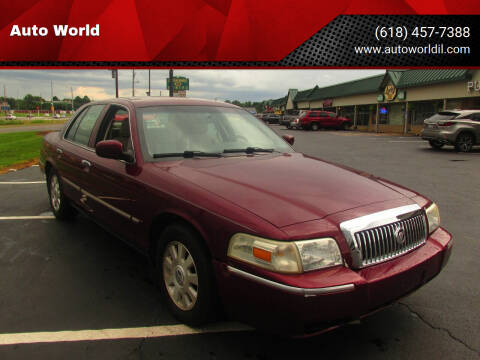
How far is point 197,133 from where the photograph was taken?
357 cm

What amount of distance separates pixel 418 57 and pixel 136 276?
22.9 metres

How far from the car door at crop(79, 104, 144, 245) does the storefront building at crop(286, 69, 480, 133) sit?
85.2 feet

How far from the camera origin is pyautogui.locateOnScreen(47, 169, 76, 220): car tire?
5055mm

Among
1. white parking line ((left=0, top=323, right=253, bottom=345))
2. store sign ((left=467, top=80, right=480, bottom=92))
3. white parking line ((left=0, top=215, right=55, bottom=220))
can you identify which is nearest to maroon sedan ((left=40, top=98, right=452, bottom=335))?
white parking line ((left=0, top=323, right=253, bottom=345))

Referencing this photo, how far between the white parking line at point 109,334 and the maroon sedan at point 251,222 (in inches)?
4.4

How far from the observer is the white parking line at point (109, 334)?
2580 millimetres

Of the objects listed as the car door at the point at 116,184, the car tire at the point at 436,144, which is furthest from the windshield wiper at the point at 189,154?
the car tire at the point at 436,144

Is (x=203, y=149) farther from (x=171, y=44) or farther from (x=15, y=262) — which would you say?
(x=171, y=44)

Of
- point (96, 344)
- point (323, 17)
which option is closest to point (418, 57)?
point (323, 17)

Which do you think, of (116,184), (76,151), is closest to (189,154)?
(116,184)

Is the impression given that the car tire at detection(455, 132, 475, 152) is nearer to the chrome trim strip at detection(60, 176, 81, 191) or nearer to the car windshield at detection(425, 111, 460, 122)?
the car windshield at detection(425, 111, 460, 122)

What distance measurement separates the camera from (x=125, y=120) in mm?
3680

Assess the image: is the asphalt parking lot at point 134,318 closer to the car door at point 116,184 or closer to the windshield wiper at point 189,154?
the car door at point 116,184

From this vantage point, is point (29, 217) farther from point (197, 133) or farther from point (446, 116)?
point (446, 116)
